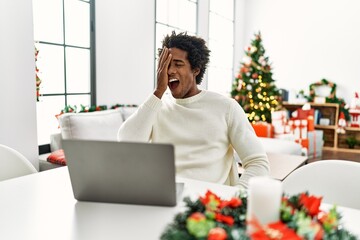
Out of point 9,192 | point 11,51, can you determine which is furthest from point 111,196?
point 11,51

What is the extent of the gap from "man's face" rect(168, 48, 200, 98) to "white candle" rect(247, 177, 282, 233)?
111 cm

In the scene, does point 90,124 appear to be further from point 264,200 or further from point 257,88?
point 257,88

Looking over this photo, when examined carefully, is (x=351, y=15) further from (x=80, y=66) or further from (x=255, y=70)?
→ (x=80, y=66)

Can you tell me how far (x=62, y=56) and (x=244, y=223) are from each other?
3179 millimetres

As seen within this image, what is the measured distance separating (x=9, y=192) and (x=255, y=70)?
15.7 feet

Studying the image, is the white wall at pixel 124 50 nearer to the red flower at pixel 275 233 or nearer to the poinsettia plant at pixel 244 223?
the poinsettia plant at pixel 244 223

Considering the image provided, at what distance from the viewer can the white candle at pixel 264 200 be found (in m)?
0.55

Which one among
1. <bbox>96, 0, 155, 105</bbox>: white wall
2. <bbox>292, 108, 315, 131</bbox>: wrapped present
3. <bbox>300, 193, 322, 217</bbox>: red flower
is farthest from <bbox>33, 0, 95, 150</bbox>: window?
<bbox>292, 108, 315, 131</bbox>: wrapped present

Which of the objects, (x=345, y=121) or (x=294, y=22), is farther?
(x=294, y=22)

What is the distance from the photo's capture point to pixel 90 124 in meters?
3.15

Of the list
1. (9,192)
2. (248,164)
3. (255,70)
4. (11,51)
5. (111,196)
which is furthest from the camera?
(255,70)

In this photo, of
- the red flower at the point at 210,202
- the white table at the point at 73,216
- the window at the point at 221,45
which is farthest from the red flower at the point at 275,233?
the window at the point at 221,45

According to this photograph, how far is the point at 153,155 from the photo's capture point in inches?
34.4

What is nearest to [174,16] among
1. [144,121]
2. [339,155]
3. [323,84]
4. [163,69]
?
[323,84]
